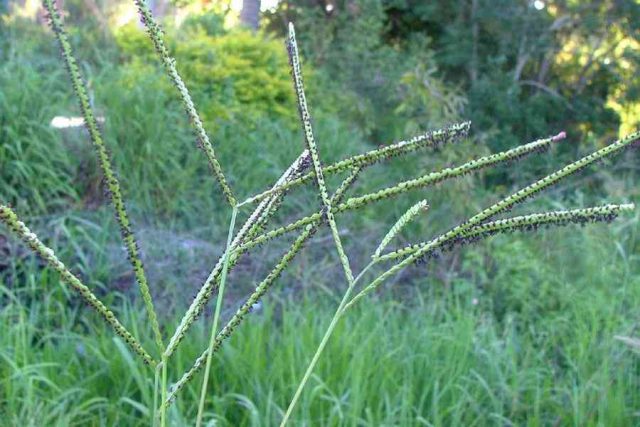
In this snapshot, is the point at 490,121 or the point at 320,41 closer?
the point at 490,121

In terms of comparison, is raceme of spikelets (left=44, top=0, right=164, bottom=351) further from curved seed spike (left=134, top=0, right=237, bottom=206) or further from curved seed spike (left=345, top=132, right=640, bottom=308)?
curved seed spike (left=345, top=132, right=640, bottom=308)

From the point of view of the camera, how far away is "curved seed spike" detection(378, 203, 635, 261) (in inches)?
54.2

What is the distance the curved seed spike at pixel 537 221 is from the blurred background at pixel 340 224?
→ 682 millimetres

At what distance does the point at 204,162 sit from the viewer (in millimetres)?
6629

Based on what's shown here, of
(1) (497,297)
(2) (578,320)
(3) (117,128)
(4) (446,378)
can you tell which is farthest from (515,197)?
(3) (117,128)

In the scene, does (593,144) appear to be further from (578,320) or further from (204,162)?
(578,320)

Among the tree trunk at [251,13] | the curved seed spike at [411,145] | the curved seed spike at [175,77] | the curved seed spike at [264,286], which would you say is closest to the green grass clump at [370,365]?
the curved seed spike at [264,286]

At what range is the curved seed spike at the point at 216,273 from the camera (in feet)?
4.94

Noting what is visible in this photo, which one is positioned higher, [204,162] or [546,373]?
[204,162]

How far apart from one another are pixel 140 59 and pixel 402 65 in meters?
3.12

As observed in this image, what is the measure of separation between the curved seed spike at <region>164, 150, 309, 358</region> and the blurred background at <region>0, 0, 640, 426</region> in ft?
2.50

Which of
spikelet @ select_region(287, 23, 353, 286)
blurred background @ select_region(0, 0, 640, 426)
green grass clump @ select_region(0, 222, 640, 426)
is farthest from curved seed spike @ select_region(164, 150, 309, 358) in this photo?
green grass clump @ select_region(0, 222, 640, 426)

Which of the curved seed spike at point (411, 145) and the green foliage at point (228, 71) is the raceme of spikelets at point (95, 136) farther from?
the green foliage at point (228, 71)

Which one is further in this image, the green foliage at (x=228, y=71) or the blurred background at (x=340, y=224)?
the green foliage at (x=228, y=71)
